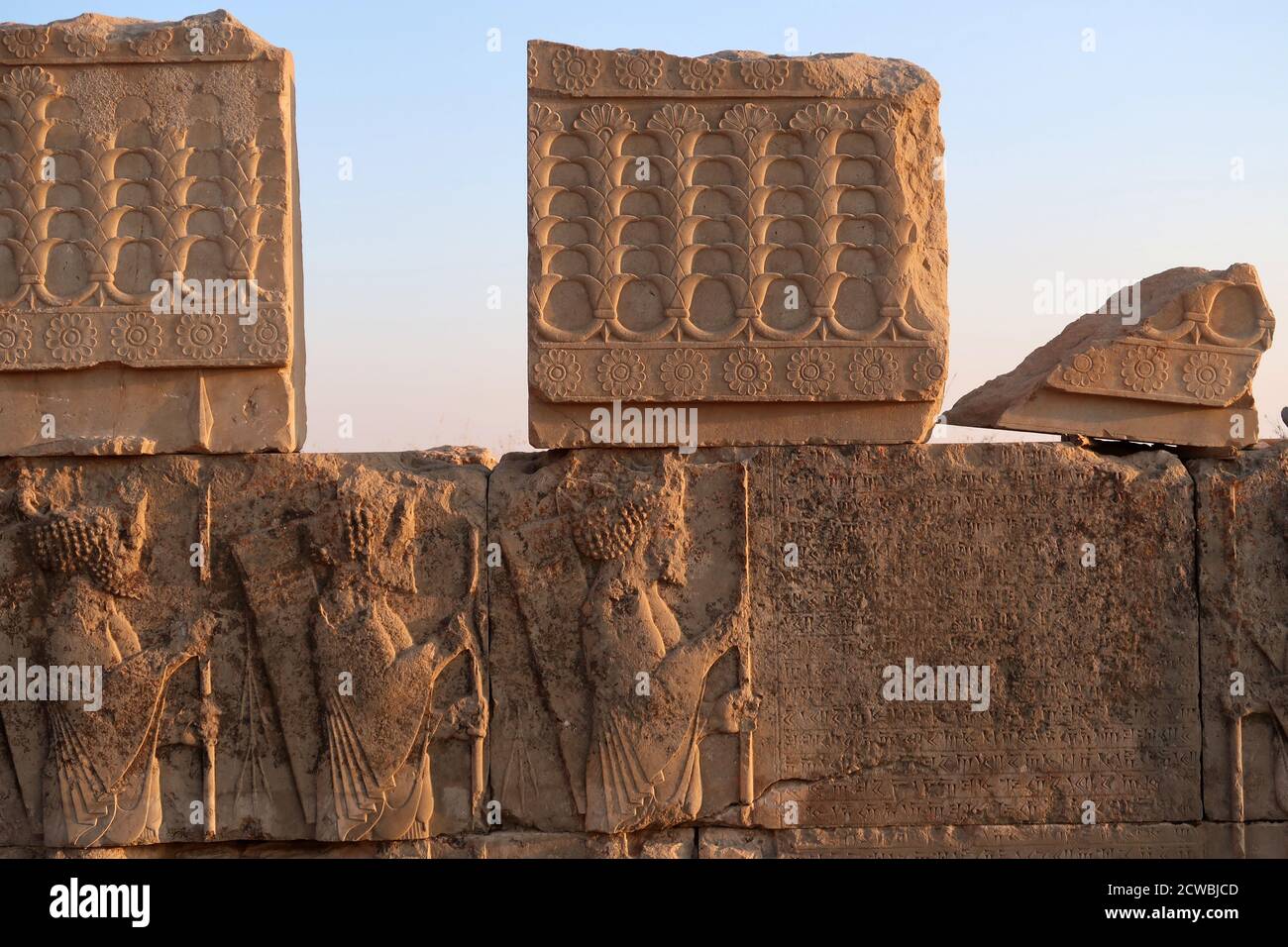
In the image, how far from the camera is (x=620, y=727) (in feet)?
16.7

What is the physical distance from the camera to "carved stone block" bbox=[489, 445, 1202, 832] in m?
5.17

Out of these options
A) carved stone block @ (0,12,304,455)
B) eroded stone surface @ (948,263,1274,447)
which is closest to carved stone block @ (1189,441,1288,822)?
eroded stone surface @ (948,263,1274,447)

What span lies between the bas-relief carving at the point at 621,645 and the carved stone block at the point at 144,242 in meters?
1.07

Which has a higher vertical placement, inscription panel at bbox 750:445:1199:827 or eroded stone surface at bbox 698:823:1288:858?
inscription panel at bbox 750:445:1199:827

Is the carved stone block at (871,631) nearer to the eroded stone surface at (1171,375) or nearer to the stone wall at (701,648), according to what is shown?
the stone wall at (701,648)

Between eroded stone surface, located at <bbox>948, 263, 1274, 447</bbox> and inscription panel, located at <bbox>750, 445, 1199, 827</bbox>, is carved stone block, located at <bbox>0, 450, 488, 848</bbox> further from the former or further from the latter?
eroded stone surface, located at <bbox>948, 263, 1274, 447</bbox>

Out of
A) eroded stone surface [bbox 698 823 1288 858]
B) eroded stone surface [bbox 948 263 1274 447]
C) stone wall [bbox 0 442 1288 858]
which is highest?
→ eroded stone surface [bbox 948 263 1274 447]

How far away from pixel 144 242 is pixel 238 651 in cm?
156

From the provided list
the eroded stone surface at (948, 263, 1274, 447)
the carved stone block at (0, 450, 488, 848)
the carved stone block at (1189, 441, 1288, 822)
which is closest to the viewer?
the carved stone block at (0, 450, 488, 848)

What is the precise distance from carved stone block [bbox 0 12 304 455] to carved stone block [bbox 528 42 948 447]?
1024 millimetres

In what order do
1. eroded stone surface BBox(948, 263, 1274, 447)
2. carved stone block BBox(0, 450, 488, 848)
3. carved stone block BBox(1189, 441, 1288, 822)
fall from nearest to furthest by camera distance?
carved stone block BBox(0, 450, 488, 848) < carved stone block BBox(1189, 441, 1288, 822) < eroded stone surface BBox(948, 263, 1274, 447)

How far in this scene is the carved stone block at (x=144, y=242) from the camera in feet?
16.8

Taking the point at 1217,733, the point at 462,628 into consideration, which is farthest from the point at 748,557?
the point at 1217,733

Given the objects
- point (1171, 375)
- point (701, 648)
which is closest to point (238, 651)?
point (701, 648)
